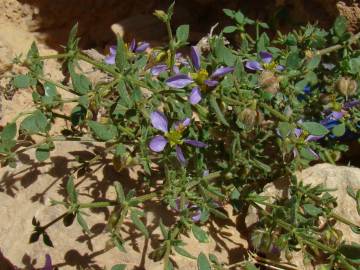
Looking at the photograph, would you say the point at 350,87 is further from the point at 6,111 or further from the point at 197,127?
the point at 6,111

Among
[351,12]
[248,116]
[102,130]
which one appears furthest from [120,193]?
[351,12]

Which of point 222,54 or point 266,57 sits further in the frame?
point 266,57

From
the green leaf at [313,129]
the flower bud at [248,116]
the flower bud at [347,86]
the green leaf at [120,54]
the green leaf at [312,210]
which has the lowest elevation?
the green leaf at [312,210]

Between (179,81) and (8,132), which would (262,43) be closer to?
(179,81)

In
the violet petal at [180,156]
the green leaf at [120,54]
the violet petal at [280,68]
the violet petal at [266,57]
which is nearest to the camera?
the green leaf at [120,54]

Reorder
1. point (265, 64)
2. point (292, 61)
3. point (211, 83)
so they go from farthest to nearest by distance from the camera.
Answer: point (265, 64) → point (292, 61) → point (211, 83)

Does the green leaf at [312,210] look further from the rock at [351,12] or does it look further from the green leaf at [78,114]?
the rock at [351,12]

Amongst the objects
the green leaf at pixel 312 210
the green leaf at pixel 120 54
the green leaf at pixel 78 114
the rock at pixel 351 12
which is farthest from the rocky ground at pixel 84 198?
the green leaf at pixel 120 54

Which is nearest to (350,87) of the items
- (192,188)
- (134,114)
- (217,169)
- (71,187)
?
(217,169)
